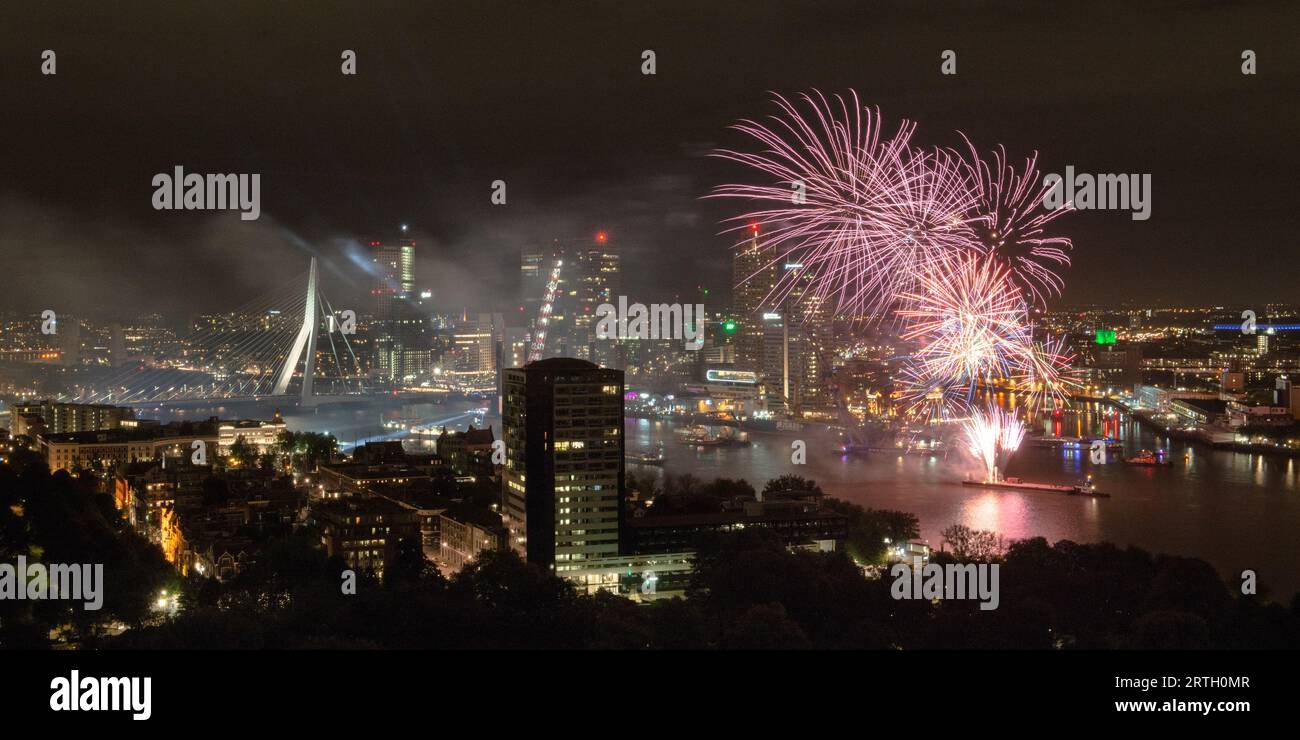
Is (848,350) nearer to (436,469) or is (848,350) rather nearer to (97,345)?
(436,469)

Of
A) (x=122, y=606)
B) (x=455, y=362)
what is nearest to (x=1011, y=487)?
(x=122, y=606)

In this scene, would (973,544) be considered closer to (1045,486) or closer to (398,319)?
(1045,486)

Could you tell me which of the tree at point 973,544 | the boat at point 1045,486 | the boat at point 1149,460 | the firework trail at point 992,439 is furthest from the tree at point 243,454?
the boat at point 1149,460

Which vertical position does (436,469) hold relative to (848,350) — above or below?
below

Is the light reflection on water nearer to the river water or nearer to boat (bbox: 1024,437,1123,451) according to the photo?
the river water

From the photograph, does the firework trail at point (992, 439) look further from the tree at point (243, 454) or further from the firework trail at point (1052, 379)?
the tree at point (243, 454)

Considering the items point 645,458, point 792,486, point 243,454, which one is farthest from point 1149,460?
point 243,454
